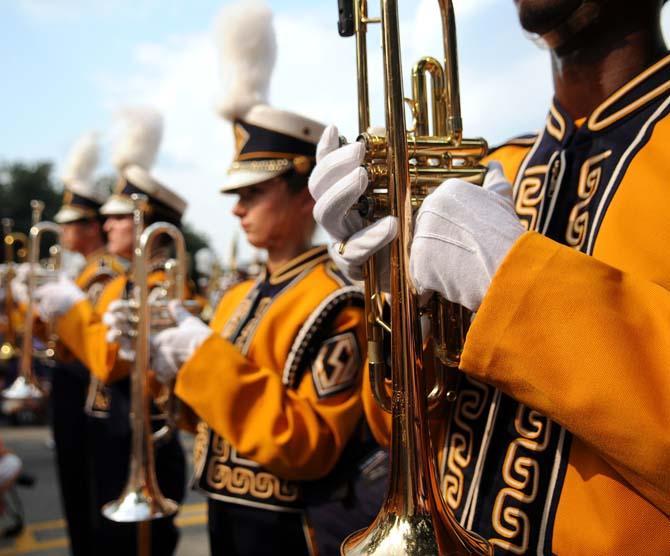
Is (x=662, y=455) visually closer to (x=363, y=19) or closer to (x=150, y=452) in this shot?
(x=363, y=19)

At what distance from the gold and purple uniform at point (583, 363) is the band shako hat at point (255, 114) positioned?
148cm

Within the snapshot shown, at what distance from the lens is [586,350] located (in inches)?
42.7

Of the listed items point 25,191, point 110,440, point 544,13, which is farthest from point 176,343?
point 25,191

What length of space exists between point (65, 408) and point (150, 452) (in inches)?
100

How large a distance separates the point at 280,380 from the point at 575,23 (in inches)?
59.2

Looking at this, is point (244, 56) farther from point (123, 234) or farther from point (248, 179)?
point (123, 234)

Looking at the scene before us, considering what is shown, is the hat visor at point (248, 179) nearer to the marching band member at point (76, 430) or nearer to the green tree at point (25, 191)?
the marching band member at point (76, 430)

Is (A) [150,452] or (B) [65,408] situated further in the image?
(B) [65,408]

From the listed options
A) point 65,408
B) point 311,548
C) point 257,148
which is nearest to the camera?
point 311,548

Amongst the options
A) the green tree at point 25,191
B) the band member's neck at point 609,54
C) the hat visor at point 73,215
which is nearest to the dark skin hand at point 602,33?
the band member's neck at point 609,54

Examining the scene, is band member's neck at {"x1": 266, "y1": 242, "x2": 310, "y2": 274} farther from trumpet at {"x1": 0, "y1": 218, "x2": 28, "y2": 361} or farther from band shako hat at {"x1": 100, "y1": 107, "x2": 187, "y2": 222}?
trumpet at {"x1": 0, "y1": 218, "x2": 28, "y2": 361}

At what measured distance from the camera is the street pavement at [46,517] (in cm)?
543

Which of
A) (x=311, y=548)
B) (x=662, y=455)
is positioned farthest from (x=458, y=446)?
(x=311, y=548)

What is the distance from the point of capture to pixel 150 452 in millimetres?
3014
